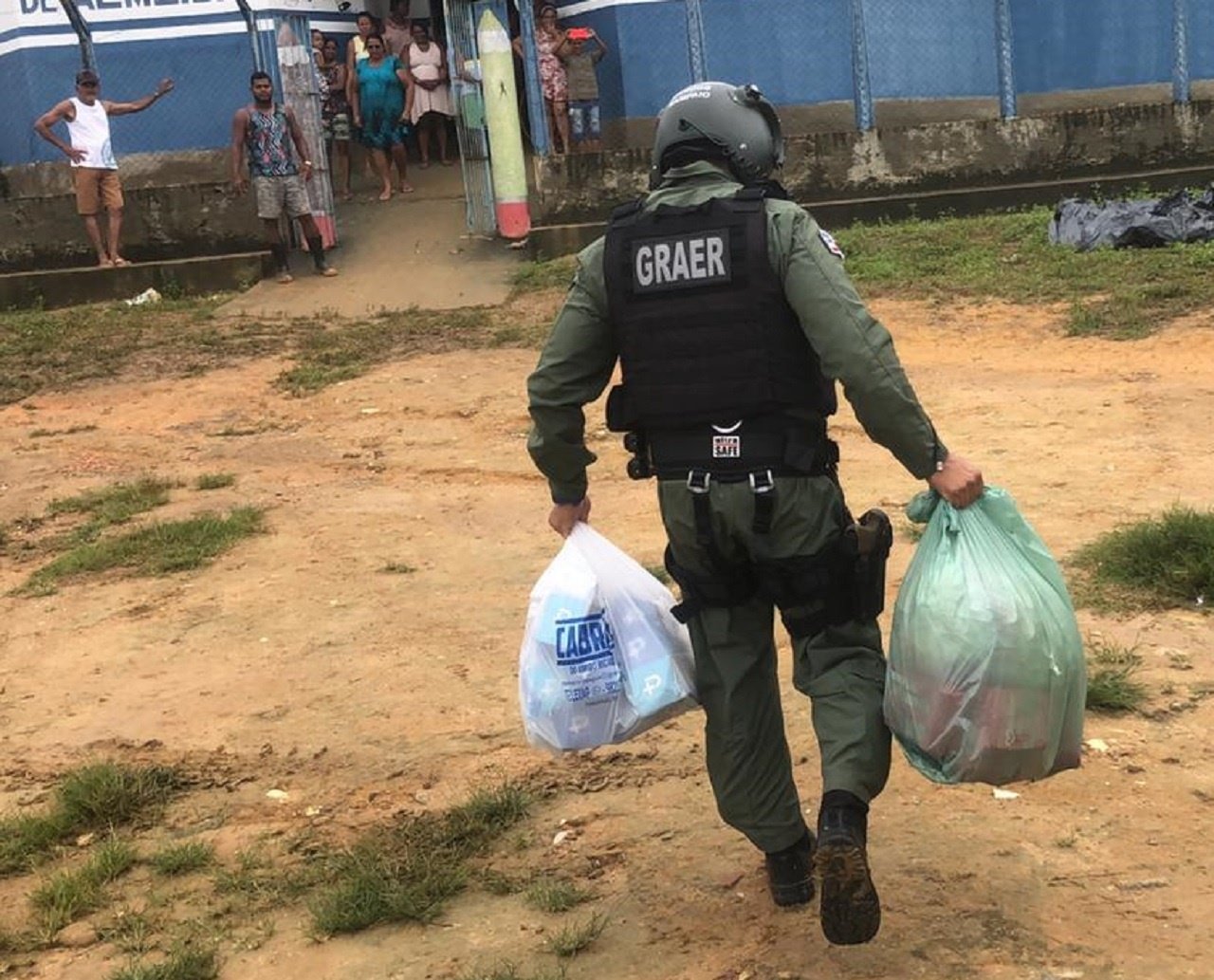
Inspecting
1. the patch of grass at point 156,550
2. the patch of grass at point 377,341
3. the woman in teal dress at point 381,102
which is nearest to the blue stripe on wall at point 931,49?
the woman in teal dress at point 381,102

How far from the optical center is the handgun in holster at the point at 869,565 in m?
2.98

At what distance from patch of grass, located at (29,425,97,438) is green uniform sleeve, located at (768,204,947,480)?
22.3ft

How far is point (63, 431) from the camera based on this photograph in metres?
8.80

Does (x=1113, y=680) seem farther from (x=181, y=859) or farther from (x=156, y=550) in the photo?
(x=156, y=550)

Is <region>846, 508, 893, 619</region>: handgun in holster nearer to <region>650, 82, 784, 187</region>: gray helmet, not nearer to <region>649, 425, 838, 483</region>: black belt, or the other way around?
<region>649, 425, 838, 483</region>: black belt

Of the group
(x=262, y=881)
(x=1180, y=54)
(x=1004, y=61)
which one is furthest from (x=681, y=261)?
(x=1180, y=54)

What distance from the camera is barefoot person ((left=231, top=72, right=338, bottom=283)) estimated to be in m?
12.6

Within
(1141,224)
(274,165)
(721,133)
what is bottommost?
(1141,224)

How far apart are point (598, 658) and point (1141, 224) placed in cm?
871

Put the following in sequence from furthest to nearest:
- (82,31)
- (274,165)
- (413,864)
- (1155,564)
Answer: (82,31) → (274,165) → (1155,564) → (413,864)

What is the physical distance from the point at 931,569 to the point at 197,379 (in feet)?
25.3

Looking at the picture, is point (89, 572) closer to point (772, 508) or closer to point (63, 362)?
point (772, 508)

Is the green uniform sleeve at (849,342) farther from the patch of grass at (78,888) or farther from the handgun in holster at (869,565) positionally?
the patch of grass at (78,888)

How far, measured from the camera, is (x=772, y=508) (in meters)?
2.91
